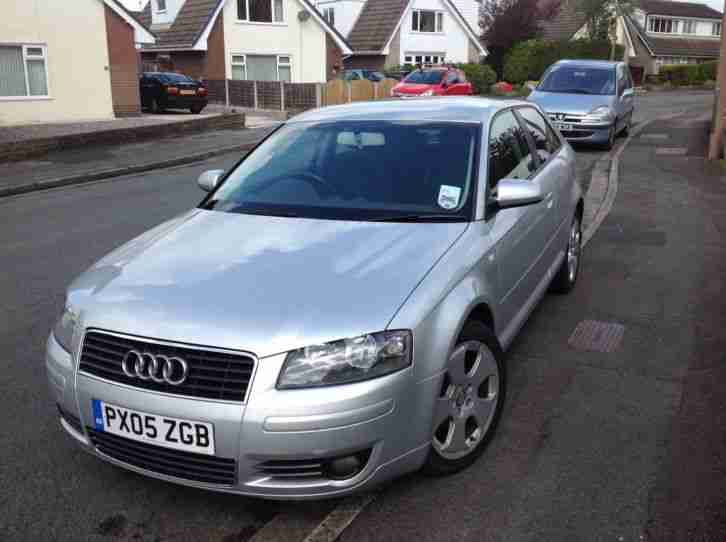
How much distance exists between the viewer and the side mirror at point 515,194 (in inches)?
162

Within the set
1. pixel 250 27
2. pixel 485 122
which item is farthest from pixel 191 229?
pixel 250 27

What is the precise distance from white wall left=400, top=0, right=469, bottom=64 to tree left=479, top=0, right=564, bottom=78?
4.01 m

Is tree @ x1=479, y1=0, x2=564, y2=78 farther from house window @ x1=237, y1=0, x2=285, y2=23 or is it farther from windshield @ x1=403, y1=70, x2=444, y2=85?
windshield @ x1=403, y1=70, x2=444, y2=85

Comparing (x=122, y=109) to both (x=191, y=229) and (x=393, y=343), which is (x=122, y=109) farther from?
(x=393, y=343)

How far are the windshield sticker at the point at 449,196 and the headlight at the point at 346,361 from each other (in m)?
1.26

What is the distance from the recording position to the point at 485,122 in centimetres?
467

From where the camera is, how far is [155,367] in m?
2.99

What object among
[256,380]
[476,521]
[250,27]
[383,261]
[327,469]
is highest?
[250,27]

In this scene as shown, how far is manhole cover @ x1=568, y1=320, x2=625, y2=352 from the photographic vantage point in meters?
5.27

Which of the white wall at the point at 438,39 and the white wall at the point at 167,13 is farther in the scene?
the white wall at the point at 438,39

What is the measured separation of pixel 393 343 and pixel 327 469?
1.83 feet

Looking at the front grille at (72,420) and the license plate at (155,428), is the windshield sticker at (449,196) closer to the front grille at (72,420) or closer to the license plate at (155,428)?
the license plate at (155,428)

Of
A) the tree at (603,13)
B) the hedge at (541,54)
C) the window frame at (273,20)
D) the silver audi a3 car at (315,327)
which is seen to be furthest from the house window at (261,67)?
the silver audi a3 car at (315,327)

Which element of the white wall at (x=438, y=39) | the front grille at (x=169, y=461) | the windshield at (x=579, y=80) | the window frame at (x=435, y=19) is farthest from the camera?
the window frame at (x=435, y=19)
